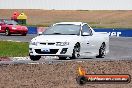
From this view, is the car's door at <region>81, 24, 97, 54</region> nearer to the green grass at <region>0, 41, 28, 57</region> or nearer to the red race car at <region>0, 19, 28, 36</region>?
the green grass at <region>0, 41, 28, 57</region>

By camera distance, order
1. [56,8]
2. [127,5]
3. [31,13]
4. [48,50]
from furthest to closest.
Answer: [31,13] → [56,8] → [127,5] → [48,50]

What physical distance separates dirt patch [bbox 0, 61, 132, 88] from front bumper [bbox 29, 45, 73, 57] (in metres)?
1.05

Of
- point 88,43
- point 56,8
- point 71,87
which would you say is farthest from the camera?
point 56,8

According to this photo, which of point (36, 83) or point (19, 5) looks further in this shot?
point (19, 5)

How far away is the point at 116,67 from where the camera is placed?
54.3 feet

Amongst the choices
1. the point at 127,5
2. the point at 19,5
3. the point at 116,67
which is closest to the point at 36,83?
the point at 116,67

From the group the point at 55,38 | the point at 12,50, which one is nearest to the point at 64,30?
the point at 55,38

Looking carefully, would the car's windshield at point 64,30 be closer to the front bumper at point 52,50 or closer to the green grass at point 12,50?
the front bumper at point 52,50

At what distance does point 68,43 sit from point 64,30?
3.78 feet

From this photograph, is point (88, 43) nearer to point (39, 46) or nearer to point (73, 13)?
point (39, 46)

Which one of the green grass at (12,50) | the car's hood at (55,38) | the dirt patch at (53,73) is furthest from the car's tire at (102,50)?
the green grass at (12,50)

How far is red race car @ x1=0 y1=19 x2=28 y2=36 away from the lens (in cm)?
4022

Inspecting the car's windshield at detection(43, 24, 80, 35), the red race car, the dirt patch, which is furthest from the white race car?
the red race car

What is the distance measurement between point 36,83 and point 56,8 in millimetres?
60552
